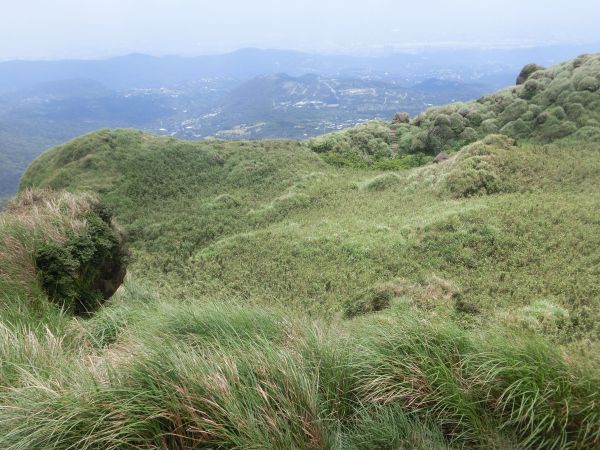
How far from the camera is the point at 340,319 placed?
759cm

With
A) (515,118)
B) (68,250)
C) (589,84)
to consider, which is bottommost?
(68,250)

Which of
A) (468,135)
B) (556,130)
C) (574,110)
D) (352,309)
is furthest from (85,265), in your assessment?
(468,135)

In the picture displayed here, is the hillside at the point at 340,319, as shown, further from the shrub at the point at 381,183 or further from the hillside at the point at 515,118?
the hillside at the point at 515,118

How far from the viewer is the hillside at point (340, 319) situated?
113 inches

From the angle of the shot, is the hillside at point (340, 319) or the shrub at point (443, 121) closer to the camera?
the hillside at point (340, 319)

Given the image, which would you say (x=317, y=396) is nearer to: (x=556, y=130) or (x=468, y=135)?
(x=556, y=130)

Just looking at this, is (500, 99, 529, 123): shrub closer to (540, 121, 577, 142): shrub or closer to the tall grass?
(540, 121, 577, 142): shrub

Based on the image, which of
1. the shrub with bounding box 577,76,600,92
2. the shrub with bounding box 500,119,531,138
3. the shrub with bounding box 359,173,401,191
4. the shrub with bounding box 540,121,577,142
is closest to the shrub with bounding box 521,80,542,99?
the shrub with bounding box 577,76,600,92

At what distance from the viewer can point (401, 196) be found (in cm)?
2020

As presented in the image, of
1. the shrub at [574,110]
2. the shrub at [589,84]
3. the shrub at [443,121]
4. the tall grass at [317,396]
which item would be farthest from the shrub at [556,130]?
the tall grass at [317,396]

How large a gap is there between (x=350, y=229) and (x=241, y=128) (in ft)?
581

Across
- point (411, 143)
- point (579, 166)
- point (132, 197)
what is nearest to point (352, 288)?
point (579, 166)

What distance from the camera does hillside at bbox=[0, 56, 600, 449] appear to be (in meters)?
2.86

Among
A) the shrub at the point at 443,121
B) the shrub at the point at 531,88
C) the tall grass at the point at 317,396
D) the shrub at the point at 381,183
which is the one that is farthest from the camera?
the shrub at the point at 443,121
